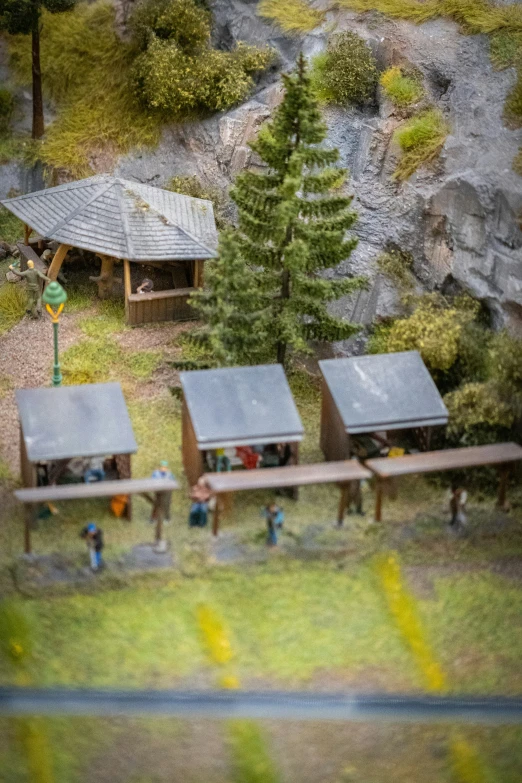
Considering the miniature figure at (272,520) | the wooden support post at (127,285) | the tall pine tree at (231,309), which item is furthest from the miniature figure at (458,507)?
the wooden support post at (127,285)

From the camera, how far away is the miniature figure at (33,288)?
95.3ft

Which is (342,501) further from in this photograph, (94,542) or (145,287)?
(145,287)

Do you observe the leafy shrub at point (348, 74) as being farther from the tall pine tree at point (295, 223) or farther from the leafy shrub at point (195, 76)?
the tall pine tree at point (295, 223)

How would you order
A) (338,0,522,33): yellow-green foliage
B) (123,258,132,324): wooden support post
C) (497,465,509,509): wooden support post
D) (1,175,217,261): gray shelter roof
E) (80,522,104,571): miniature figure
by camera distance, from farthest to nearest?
1. (123,258,132,324): wooden support post
2. (338,0,522,33): yellow-green foliage
3. (1,175,217,261): gray shelter roof
4. (497,465,509,509): wooden support post
5. (80,522,104,571): miniature figure

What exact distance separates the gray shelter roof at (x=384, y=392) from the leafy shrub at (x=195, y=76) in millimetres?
13203

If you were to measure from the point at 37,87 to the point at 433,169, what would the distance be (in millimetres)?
15105

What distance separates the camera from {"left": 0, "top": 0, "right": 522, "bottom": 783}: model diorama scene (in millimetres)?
17516

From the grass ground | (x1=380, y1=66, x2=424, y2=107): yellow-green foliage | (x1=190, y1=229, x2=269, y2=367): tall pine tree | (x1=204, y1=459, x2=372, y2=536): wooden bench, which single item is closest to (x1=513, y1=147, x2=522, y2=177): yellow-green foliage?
(x1=380, y1=66, x2=424, y2=107): yellow-green foliage

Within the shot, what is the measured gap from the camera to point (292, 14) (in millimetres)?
33125

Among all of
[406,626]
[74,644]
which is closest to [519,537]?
[406,626]

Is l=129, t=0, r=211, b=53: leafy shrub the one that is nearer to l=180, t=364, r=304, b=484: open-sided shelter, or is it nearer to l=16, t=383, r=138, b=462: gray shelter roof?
l=180, t=364, r=304, b=484: open-sided shelter

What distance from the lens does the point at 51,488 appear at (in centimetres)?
2038

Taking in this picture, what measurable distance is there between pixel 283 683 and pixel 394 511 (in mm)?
5464

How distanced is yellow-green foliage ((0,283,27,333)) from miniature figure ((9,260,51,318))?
426 mm
